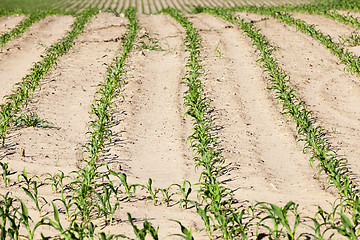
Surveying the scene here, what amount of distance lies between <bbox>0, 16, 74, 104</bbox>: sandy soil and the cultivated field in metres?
0.08

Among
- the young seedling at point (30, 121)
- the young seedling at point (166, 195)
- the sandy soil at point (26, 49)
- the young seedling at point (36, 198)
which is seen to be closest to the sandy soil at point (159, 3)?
the sandy soil at point (26, 49)

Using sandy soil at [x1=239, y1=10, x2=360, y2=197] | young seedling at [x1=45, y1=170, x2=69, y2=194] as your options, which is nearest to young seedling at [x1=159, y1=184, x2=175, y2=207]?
young seedling at [x1=45, y1=170, x2=69, y2=194]

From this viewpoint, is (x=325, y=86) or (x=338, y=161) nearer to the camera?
(x=338, y=161)

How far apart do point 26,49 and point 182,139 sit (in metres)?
7.11

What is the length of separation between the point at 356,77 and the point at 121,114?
14.8ft

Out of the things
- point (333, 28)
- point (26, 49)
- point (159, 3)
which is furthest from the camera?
point (159, 3)

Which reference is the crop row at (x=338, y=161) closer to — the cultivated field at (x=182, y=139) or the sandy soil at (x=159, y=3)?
the cultivated field at (x=182, y=139)

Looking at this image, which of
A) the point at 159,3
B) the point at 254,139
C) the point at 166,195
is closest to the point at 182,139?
the point at 254,139

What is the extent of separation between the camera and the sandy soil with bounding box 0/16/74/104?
9539mm

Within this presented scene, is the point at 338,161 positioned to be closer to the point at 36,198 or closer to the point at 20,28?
the point at 36,198

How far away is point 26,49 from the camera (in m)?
12.0

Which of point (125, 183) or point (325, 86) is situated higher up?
point (325, 86)

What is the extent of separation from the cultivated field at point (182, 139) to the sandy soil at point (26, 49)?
8 cm

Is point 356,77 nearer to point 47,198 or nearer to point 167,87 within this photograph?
point 167,87
